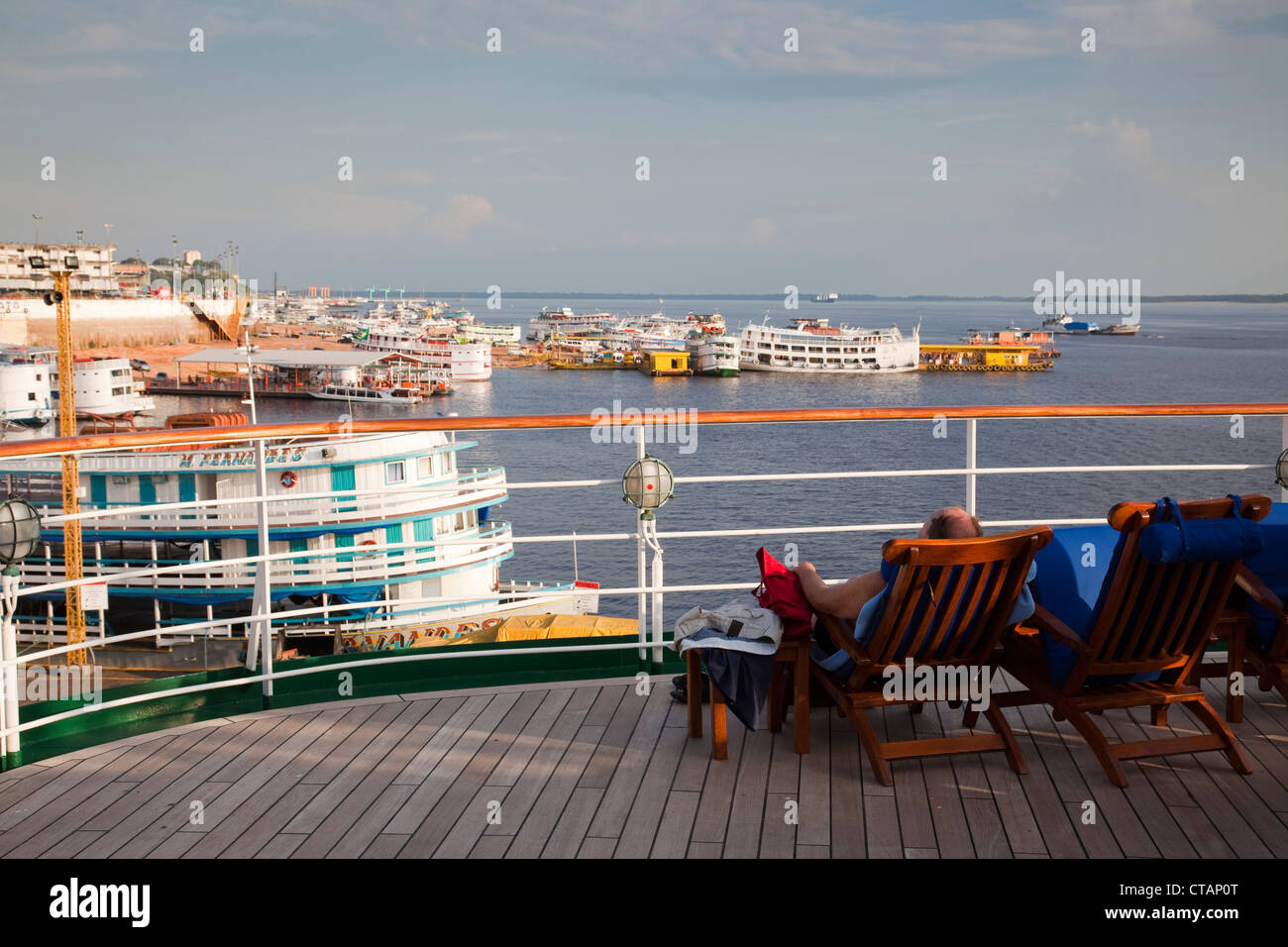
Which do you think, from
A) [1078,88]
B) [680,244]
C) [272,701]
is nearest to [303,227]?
[680,244]

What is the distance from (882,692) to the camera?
9.72ft

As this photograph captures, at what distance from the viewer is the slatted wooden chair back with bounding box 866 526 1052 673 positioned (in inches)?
106

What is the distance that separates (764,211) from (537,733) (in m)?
71.9

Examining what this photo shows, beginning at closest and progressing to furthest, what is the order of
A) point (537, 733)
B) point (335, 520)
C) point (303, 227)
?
1. point (537, 733)
2. point (335, 520)
3. point (303, 227)

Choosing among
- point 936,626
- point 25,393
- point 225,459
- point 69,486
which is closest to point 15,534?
Result: point 936,626

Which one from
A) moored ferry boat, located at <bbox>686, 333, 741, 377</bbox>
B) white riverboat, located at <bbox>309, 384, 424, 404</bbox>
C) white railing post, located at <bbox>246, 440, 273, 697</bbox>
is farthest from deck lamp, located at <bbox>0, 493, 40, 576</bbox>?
moored ferry boat, located at <bbox>686, 333, 741, 377</bbox>

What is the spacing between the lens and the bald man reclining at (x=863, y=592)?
2.86 m

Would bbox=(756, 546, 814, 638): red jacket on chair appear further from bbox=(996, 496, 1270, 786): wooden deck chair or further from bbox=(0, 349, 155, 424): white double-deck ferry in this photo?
bbox=(0, 349, 155, 424): white double-deck ferry

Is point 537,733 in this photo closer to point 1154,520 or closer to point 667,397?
point 1154,520

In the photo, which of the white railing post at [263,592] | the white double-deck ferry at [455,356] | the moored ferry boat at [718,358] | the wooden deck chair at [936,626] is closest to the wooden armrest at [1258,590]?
the wooden deck chair at [936,626]

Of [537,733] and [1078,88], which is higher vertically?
[1078,88]

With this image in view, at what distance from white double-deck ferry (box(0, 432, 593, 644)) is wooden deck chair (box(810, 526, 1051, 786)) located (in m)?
17.1

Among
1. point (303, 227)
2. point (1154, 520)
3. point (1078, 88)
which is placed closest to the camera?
point (1154, 520)
